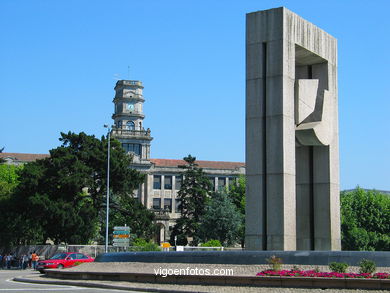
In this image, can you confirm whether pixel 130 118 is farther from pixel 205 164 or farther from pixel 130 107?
pixel 205 164

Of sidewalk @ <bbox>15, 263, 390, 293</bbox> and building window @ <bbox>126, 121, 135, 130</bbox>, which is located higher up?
building window @ <bbox>126, 121, 135, 130</bbox>

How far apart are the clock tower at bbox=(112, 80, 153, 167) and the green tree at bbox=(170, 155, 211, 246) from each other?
22.0 metres

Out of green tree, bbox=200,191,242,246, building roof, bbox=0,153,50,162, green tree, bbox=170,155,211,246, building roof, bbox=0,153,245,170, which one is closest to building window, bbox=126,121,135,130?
building roof, bbox=0,153,245,170

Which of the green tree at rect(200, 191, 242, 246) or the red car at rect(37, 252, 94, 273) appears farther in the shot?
the green tree at rect(200, 191, 242, 246)

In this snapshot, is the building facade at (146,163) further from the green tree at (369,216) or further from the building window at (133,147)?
the green tree at (369,216)

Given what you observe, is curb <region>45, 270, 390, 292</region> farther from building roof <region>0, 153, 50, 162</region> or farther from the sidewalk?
building roof <region>0, 153, 50, 162</region>

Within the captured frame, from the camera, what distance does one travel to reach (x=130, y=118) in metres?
114

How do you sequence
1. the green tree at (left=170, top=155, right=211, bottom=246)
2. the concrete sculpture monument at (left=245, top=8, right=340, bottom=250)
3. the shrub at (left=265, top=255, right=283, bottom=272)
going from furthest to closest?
the green tree at (left=170, top=155, right=211, bottom=246)
the concrete sculpture monument at (left=245, top=8, right=340, bottom=250)
the shrub at (left=265, top=255, right=283, bottom=272)

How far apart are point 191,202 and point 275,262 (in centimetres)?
7037

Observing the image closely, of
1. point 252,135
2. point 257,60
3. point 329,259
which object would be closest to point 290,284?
point 329,259

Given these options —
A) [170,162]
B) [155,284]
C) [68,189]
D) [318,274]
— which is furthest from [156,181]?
[318,274]

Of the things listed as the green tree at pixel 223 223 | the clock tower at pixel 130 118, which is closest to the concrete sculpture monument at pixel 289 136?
the green tree at pixel 223 223

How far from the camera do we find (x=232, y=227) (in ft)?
257

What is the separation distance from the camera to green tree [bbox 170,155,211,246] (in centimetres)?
9019
